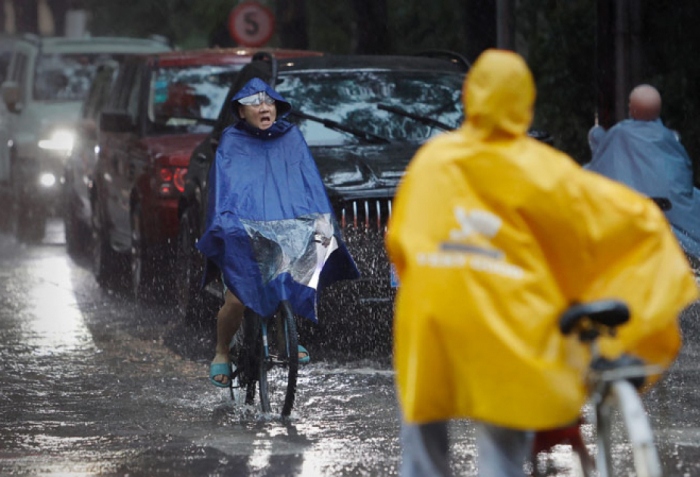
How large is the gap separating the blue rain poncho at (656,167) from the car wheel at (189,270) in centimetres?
272

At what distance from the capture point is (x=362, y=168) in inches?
401

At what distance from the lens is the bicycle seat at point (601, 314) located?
418 centimetres

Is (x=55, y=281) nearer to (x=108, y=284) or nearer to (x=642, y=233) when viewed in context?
(x=108, y=284)

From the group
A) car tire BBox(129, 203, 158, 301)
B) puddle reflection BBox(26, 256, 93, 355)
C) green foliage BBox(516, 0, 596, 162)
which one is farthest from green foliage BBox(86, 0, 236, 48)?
car tire BBox(129, 203, 158, 301)

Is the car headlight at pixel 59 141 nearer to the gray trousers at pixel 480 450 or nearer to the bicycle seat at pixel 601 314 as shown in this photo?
the gray trousers at pixel 480 450

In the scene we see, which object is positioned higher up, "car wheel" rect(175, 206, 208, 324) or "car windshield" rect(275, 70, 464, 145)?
"car windshield" rect(275, 70, 464, 145)

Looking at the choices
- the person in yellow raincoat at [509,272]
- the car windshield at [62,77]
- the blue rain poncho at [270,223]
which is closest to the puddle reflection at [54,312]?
the blue rain poncho at [270,223]

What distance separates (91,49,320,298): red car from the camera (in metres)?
12.5

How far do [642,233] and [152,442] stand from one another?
366 cm

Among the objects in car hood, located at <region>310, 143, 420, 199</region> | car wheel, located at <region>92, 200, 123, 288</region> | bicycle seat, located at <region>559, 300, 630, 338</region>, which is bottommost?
car wheel, located at <region>92, 200, 123, 288</region>

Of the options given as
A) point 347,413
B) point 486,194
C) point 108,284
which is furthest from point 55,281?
point 486,194

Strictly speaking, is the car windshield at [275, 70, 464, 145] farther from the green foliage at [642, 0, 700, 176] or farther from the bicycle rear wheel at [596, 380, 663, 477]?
the green foliage at [642, 0, 700, 176]

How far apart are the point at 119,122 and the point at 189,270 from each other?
1911mm

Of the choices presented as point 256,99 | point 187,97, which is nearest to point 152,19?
point 187,97
